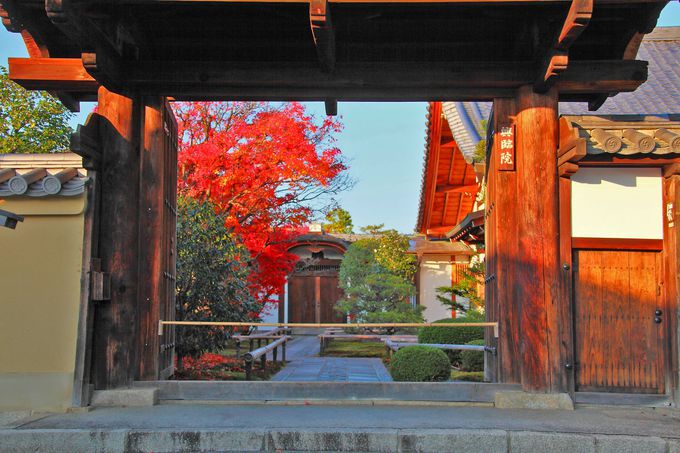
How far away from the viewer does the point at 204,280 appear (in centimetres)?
1216

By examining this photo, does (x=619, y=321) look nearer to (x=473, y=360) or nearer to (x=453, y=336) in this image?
(x=473, y=360)

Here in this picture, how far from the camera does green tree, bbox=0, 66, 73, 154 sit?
61.8ft

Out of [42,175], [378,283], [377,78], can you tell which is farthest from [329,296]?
[42,175]

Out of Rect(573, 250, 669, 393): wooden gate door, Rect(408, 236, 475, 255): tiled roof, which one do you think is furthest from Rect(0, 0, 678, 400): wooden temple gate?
Rect(408, 236, 475, 255): tiled roof

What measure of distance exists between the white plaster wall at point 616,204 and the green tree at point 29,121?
1463 centimetres

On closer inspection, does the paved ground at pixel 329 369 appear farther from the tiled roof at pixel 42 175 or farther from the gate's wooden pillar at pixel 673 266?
the gate's wooden pillar at pixel 673 266

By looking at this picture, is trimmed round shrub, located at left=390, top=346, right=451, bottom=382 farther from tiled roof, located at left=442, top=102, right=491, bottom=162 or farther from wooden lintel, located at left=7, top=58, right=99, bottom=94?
tiled roof, located at left=442, top=102, right=491, bottom=162

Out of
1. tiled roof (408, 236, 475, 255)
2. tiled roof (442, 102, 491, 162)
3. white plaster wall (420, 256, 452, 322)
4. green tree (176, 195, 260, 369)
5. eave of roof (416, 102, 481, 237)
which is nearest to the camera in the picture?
green tree (176, 195, 260, 369)

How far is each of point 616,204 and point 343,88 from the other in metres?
3.35

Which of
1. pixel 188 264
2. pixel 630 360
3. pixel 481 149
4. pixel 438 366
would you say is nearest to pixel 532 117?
pixel 630 360

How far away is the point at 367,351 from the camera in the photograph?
64.8ft

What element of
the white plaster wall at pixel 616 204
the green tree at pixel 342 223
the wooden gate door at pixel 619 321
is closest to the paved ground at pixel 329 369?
the wooden gate door at pixel 619 321

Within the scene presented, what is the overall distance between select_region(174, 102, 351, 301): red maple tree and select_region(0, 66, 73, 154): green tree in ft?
10.3

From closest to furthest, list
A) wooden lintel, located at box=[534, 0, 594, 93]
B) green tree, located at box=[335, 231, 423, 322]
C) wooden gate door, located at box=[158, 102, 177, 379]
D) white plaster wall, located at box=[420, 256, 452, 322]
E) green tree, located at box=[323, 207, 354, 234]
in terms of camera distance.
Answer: wooden lintel, located at box=[534, 0, 594, 93], wooden gate door, located at box=[158, 102, 177, 379], green tree, located at box=[335, 231, 423, 322], white plaster wall, located at box=[420, 256, 452, 322], green tree, located at box=[323, 207, 354, 234]
